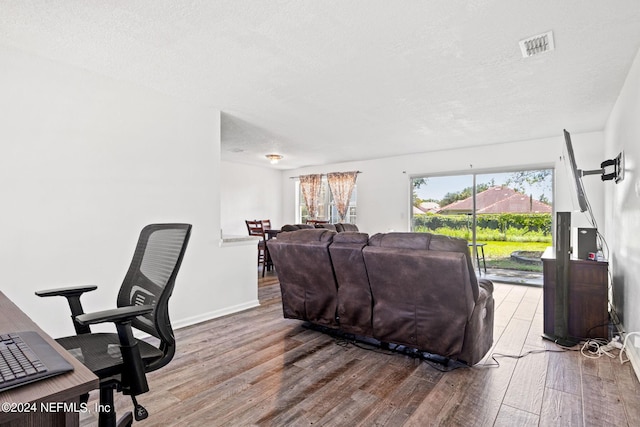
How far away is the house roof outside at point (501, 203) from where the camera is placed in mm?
5422

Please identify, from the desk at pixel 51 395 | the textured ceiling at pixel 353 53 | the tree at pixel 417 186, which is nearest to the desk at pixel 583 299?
the textured ceiling at pixel 353 53

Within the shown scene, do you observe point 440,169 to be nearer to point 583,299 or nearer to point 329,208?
point 329,208

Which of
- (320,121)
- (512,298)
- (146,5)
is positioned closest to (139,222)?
(146,5)

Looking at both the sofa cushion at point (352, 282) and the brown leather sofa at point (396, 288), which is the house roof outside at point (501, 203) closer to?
the brown leather sofa at point (396, 288)

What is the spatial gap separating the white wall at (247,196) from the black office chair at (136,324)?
5508mm

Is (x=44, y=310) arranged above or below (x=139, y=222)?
below

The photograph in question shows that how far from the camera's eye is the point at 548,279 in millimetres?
3068

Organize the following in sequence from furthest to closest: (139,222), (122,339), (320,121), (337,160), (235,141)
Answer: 1. (337,160)
2. (235,141)
3. (320,121)
4. (139,222)
5. (122,339)

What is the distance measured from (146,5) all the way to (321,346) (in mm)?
2691

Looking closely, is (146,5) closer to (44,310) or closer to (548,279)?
(44,310)

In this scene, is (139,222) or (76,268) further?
(139,222)

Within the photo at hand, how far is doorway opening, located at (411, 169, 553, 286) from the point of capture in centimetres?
539

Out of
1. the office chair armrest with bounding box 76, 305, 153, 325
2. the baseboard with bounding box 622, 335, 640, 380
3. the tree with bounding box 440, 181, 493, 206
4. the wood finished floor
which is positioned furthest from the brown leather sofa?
the tree with bounding box 440, 181, 493, 206

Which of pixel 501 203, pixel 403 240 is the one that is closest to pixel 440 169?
pixel 501 203
